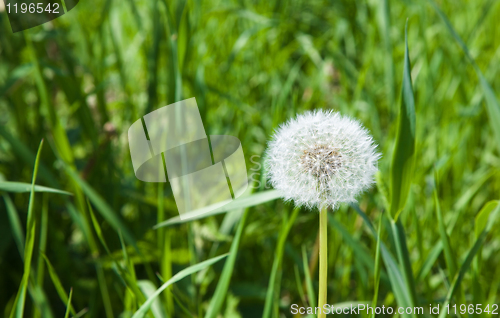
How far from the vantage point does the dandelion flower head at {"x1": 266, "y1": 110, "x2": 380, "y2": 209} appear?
570mm

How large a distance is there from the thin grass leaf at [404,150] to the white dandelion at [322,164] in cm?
4

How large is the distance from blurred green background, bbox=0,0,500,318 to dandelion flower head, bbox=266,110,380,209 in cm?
12

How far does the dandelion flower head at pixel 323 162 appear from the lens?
0.57m

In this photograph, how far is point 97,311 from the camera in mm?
1125

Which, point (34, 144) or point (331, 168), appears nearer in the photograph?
point (331, 168)

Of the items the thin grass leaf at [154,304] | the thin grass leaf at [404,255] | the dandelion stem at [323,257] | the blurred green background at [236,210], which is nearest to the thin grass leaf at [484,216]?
the blurred green background at [236,210]

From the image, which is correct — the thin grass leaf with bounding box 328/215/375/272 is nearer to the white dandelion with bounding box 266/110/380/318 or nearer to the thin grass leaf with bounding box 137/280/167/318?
the white dandelion with bounding box 266/110/380/318

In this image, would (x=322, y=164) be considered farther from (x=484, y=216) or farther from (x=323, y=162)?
(x=484, y=216)

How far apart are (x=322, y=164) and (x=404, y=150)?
0.13 meters

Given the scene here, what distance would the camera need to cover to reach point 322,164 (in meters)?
0.58

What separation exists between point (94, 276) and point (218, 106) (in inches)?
31.7

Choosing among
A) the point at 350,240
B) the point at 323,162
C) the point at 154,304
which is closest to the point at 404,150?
the point at 323,162

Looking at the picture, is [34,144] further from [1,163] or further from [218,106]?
[218,106]

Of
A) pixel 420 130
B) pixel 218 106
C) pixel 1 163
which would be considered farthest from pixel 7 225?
pixel 420 130
